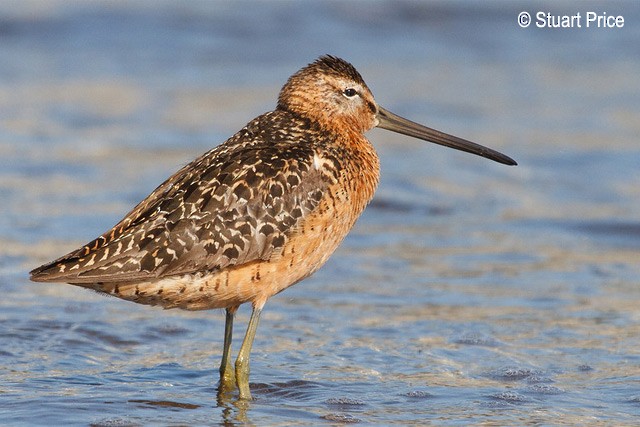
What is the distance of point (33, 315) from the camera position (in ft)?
23.1

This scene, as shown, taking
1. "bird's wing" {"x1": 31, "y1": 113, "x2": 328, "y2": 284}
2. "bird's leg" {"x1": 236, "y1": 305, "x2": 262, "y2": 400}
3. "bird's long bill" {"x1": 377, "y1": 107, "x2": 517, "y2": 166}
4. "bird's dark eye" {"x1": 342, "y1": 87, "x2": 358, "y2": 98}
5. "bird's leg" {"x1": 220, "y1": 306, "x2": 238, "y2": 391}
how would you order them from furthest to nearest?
1. "bird's long bill" {"x1": 377, "y1": 107, "x2": 517, "y2": 166}
2. "bird's dark eye" {"x1": 342, "y1": 87, "x2": 358, "y2": 98}
3. "bird's leg" {"x1": 220, "y1": 306, "x2": 238, "y2": 391}
4. "bird's leg" {"x1": 236, "y1": 305, "x2": 262, "y2": 400}
5. "bird's wing" {"x1": 31, "y1": 113, "x2": 328, "y2": 284}

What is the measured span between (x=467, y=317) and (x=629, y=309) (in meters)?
1.01

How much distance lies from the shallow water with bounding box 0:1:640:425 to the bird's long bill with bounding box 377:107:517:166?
39.6 inches

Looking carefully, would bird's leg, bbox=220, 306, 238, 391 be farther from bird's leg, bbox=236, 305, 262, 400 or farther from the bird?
bird's leg, bbox=236, 305, 262, 400

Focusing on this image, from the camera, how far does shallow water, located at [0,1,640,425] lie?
596 centimetres

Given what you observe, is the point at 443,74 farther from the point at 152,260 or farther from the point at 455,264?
the point at 152,260

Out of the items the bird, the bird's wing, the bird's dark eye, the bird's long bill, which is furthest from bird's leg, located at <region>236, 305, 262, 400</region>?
the bird's long bill

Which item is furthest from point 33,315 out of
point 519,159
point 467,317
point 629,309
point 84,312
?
point 519,159

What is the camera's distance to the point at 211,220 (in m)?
5.65

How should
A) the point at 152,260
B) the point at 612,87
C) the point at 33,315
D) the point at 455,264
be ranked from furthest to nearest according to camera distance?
the point at 612,87
the point at 455,264
the point at 33,315
the point at 152,260

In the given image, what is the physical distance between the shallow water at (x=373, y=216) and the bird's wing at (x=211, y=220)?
66cm

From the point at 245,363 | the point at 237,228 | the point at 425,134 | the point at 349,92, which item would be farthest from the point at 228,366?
the point at 425,134

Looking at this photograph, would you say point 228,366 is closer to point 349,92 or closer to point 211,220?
point 211,220

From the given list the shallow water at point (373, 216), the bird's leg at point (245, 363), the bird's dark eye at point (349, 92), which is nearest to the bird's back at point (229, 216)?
the bird's leg at point (245, 363)
